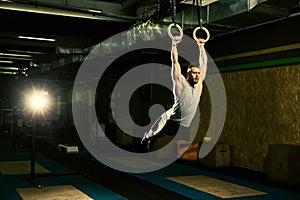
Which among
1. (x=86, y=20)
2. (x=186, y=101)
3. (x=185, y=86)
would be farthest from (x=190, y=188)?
(x=86, y=20)

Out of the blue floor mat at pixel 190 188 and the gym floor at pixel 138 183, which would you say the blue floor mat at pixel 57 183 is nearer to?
the gym floor at pixel 138 183

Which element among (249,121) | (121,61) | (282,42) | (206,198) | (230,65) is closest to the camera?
(206,198)

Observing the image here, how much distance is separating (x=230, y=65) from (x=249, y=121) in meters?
1.40

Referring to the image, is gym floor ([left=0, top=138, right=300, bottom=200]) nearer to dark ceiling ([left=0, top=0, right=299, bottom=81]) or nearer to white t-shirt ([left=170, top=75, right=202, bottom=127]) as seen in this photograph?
white t-shirt ([left=170, top=75, right=202, bottom=127])

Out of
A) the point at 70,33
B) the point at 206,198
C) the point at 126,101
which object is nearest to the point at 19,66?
the point at 126,101

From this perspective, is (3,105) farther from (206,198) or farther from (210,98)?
(206,198)

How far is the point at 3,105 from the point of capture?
17.4 meters

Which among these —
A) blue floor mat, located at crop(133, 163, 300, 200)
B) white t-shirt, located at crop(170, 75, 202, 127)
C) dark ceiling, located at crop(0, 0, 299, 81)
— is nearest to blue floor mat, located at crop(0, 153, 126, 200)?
blue floor mat, located at crop(133, 163, 300, 200)

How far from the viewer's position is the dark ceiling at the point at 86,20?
5.25 m

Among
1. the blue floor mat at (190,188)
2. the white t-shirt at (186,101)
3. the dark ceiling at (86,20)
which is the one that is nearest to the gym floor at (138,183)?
the blue floor mat at (190,188)

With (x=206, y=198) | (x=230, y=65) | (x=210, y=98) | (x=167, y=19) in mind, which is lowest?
(x=206, y=198)

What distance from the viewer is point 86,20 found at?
8188 mm

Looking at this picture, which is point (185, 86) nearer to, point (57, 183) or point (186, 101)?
point (186, 101)

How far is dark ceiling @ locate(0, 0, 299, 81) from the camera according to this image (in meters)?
5.25
